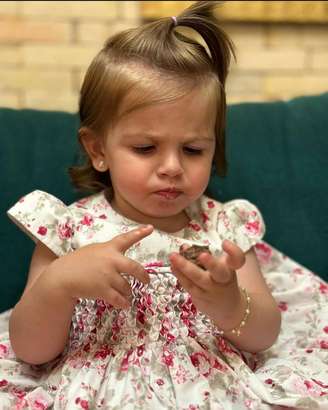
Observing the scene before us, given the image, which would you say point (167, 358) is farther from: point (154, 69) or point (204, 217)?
point (154, 69)

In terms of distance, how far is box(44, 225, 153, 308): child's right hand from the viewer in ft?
3.00

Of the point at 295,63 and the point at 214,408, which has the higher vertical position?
the point at 295,63

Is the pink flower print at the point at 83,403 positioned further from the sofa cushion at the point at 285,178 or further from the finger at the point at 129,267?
the sofa cushion at the point at 285,178

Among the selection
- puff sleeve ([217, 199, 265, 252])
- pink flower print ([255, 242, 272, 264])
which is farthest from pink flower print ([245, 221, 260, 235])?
pink flower print ([255, 242, 272, 264])

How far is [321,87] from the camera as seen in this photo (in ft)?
6.42

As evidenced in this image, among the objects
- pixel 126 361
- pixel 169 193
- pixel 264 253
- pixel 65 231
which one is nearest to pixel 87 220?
pixel 65 231

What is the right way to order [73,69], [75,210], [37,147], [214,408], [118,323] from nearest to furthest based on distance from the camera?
[214,408] → [118,323] → [75,210] → [37,147] → [73,69]

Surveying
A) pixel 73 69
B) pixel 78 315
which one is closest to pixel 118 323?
pixel 78 315

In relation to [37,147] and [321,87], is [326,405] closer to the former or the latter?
[37,147]

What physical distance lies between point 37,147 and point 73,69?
19.8 inches

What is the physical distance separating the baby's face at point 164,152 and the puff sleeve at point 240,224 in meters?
0.14

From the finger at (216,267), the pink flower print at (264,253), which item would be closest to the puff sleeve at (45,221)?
the finger at (216,267)

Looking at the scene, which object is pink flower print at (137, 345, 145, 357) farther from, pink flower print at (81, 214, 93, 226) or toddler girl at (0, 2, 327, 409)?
pink flower print at (81, 214, 93, 226)

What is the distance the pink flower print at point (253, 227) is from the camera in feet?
3.94
